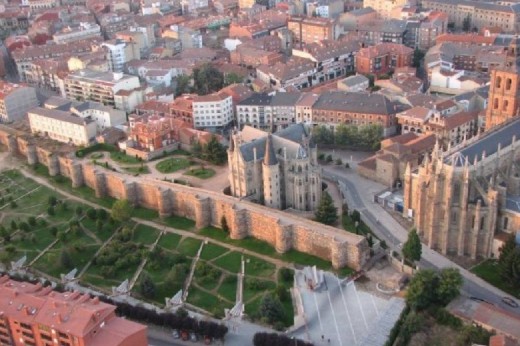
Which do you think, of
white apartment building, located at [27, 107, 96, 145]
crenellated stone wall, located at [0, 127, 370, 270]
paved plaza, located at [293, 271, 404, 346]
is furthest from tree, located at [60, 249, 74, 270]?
white apartment building, located at [27, 107, 96, 145]

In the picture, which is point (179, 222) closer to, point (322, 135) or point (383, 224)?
point (383, 224)

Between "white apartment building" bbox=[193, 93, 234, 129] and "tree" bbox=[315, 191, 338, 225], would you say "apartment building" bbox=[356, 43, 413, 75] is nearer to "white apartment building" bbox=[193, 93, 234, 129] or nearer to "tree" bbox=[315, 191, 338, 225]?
"white apartment building" bbox=[193, 93, 234, 129]

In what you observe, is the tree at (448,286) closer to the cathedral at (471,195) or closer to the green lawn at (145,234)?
the cathedral at (471,195)

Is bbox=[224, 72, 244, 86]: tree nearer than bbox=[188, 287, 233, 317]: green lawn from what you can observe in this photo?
No

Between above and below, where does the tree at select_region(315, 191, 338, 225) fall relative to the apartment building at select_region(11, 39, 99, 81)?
below

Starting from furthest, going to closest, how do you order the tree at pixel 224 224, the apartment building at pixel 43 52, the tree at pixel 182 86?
the apartment building at pixel 43 52, the tree at pixel 182 86, the tree at pixel 224 224

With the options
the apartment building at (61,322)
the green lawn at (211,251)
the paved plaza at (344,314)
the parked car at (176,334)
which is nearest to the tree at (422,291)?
the paved plaza at (344,314)
